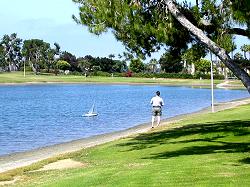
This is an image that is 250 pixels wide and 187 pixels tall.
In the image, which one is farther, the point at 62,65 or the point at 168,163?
the point at 62,65

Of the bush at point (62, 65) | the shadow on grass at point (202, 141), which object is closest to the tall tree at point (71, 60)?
the bush at point (62, 65)

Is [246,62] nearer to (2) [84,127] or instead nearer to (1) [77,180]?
(1) [77,180]

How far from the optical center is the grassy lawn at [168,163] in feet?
39.6

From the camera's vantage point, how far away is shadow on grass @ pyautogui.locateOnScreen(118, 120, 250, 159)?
1705cm

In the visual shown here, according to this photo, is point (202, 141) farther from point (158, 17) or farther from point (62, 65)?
point (62, 65)

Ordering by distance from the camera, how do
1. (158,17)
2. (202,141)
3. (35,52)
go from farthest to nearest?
(35,52), (202,141), (158,17)

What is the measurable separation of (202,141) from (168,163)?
5.09 m

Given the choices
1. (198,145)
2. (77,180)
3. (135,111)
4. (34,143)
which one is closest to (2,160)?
(34,143)

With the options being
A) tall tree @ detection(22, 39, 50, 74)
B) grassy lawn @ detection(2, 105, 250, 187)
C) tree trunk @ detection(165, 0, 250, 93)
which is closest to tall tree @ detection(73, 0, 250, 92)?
tree trunk @ detection(165, 0, 250, 93)

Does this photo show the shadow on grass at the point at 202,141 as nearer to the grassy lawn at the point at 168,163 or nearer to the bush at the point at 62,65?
the grassy lawn at the point at 168,163

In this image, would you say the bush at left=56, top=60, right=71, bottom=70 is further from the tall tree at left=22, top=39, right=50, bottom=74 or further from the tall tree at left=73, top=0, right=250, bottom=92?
the tall tree at left=73, top=0, right=250, bottom=92

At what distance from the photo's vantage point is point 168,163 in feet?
48.5

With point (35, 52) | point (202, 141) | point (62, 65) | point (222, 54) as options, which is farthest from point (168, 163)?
point (35, 52)

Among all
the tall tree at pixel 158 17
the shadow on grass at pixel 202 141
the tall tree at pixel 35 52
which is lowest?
the shadow on grass at pixel 202 141
